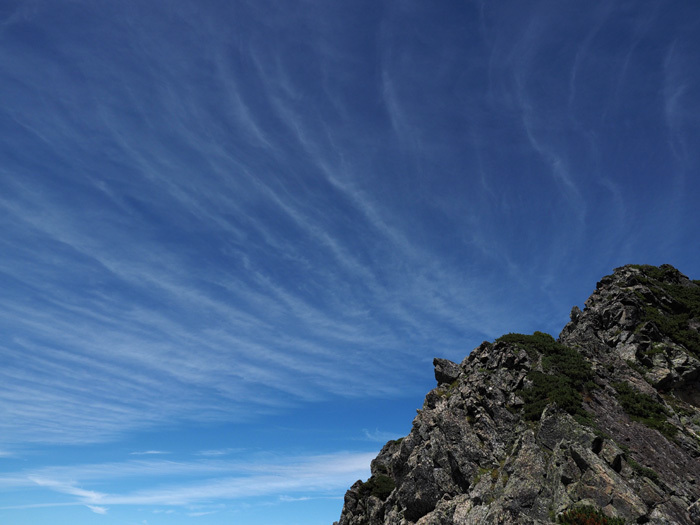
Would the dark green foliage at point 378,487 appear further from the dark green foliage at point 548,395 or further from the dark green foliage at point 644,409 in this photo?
the dark green foliage at point 644,409

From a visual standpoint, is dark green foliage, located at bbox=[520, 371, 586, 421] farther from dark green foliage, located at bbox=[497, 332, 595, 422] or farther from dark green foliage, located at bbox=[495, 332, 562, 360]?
dark green foliage, located at bbox=[495, 332, 562, 360]

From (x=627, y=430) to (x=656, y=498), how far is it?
26.8 ft

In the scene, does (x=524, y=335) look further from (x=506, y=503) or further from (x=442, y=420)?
(x=506, y=503)

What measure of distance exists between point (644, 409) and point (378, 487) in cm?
3041

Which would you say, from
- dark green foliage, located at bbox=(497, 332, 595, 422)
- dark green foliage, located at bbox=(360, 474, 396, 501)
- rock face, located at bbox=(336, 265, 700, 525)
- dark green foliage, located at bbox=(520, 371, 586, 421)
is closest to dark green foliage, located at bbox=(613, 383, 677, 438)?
rock face, located at bbox=(336, 265, 700, 525)

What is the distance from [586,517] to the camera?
24.7 m

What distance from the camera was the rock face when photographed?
91.5 feet

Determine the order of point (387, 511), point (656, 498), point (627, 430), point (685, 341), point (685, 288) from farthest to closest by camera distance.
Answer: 1. point (685, 288)
2. point (685, 341)
3. point (387, 511)
4. point (627, 430)
5. point (656, 498)

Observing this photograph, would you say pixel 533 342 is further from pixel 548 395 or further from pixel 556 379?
pixel 548 395

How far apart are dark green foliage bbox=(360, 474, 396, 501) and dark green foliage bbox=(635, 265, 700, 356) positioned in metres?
38.6

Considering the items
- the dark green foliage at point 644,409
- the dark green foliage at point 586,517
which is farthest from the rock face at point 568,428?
the dark green foliage at point 586,517

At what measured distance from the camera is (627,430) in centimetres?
3384

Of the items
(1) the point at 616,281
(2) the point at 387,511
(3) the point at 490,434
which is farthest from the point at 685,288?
(2) the point at 387,511

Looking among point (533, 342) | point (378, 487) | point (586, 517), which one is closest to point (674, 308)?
point (533, 342)
